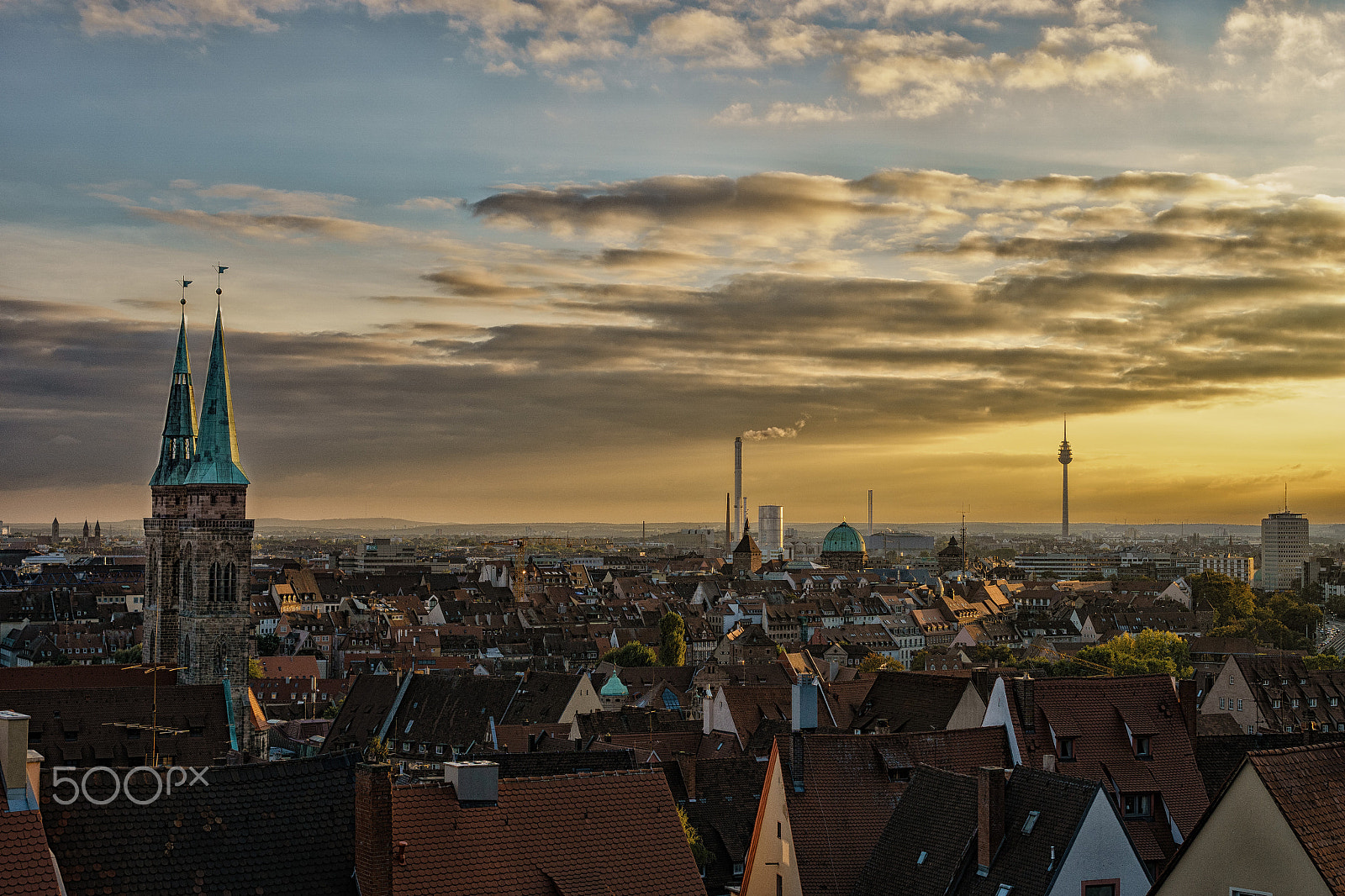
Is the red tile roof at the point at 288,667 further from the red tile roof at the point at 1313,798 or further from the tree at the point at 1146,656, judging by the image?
the red tile roof at the point at 1313,798

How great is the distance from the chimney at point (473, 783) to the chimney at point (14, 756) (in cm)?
749

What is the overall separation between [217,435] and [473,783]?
84.6m

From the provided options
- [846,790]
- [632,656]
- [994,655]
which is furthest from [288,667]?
[846,790]

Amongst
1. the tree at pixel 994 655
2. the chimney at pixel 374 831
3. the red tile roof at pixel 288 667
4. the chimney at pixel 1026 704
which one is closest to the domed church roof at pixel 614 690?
the red tile roof at pixel 288 667

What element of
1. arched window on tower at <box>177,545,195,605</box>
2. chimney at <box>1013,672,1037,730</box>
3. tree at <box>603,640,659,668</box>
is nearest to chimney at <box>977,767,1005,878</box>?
chimney at <box>1013,672,1037,730</box>

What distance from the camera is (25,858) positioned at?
2258 cm

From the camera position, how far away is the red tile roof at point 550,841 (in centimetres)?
2670

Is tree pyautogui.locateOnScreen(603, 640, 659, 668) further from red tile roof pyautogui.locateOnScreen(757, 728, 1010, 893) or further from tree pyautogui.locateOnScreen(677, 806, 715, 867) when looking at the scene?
red tile roof pyautogui.locateOnScreen(757, 728, 1010, 893)

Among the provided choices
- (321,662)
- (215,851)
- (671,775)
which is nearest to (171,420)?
(321,662)

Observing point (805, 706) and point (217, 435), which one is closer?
point (805, 706)

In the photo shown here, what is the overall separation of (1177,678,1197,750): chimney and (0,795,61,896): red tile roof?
36028mm

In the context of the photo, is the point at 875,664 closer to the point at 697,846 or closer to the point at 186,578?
the point at 186,578

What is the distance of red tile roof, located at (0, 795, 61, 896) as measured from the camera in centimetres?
2222

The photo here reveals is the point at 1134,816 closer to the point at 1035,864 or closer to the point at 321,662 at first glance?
the point at 1035,864
